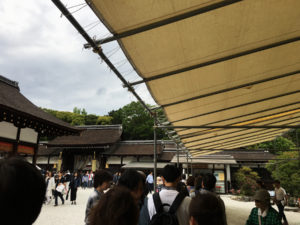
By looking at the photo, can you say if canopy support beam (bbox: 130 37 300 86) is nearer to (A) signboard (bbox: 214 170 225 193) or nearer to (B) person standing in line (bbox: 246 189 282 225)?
(B) person standing in line (bbox: 246 189 282 225)

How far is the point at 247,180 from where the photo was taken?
14.2 meters

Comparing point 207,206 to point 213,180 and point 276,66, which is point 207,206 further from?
point 276,66

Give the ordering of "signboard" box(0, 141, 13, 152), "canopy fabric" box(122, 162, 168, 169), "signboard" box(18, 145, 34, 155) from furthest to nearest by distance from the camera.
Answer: "canopy fabric" box(122, 162, 168, 169)
"signboard" box(18, 145, 34, 155)
"signboard" box(0, 141, 13, 152)

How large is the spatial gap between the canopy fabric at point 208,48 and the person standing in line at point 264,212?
4.96 ft

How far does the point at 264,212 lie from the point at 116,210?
1.92 meters

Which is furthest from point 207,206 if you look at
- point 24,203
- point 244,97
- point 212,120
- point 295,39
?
point 212,120

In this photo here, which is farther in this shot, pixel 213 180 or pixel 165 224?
pixel 213 180

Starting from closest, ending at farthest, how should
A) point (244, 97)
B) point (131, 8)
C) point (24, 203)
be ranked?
point (24, 203) → point (131, 8) → point (244, 97)

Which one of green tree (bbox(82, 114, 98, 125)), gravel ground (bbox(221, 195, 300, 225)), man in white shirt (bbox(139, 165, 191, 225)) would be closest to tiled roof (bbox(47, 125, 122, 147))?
green tree (bbox(82, 114, 98, 125))

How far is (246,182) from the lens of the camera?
46.4 ft

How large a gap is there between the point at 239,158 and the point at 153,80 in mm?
17884

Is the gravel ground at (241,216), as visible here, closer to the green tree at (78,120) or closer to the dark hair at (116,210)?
the dark hair at (116,210)

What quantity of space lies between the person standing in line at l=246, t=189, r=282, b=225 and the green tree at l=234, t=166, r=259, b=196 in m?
13.1

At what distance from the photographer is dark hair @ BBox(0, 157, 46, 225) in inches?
24.5
